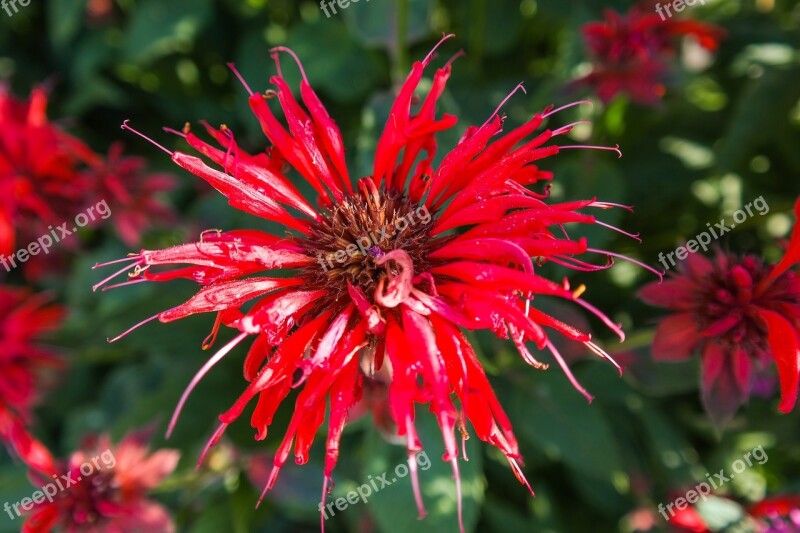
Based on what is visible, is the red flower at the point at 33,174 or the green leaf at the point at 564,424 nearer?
the green leaf at the point at 564,424

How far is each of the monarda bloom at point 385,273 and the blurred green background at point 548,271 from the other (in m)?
0.20

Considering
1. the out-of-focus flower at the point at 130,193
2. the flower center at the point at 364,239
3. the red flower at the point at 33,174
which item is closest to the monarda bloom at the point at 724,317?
the flower center at the point at 364,239

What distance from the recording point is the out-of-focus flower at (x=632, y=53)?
3.29ft

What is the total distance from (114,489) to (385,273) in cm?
68

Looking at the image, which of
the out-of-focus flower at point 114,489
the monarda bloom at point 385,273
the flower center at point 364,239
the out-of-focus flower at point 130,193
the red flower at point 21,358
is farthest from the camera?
the out-of-focus flower at point 130,193

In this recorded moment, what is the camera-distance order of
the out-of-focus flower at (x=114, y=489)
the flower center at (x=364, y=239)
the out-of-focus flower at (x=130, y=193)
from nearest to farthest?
the flower center at (x=364, y=239) < the out-of-focus flower at (x=114, y=489) < the out-of-focus flower at (x=130, y=193)

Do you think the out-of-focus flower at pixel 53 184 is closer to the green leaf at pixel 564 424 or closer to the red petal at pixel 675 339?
the green leaf at pixel 564 424

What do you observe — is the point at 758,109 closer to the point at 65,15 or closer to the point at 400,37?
the point at 400,37

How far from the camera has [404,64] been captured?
1.12m

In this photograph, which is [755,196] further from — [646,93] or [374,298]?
[374,298]

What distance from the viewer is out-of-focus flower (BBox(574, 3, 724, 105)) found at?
3.29 feet

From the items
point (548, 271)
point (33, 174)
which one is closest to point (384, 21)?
point (548, 271)

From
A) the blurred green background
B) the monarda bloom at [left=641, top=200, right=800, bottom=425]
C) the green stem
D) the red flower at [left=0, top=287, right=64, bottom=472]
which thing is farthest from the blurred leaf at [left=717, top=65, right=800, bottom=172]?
the red flower at [left=0, top=287, right=64, bottom=472]

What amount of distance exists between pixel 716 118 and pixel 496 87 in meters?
0.47
